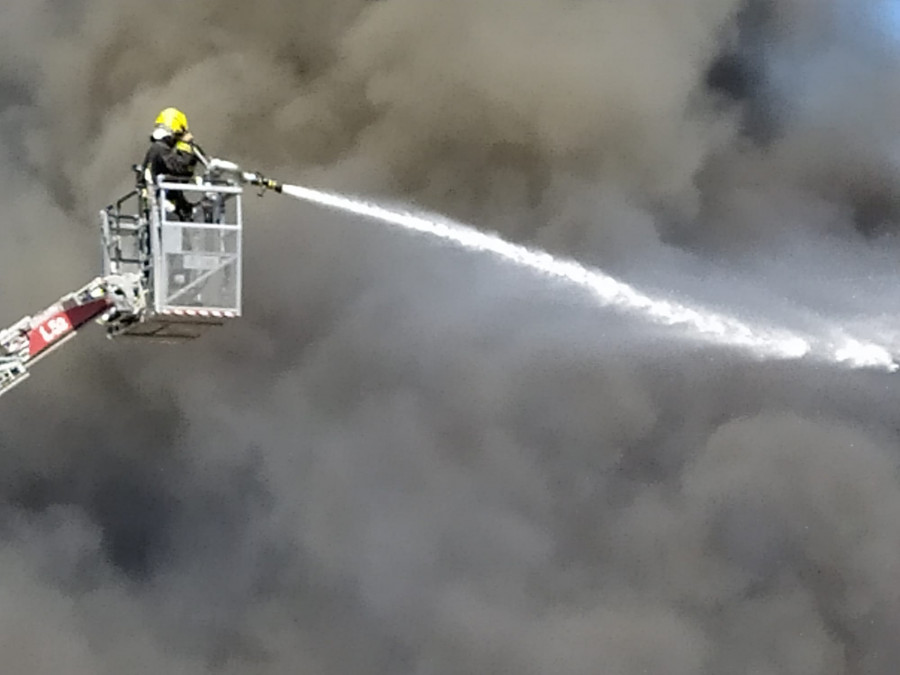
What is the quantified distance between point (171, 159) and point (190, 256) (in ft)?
2.48

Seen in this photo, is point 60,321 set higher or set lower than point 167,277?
lower

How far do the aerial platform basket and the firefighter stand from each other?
36 millimetres

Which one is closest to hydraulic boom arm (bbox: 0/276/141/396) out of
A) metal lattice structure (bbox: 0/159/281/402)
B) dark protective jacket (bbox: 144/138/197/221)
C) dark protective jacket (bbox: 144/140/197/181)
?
metal lattice structure (bbox: 0/159/281/402)

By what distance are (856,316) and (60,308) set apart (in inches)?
380

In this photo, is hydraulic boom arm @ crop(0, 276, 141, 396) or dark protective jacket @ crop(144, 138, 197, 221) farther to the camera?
dark protective jacket @ crop(144, 138, 197, 221)

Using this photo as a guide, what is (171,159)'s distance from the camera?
34.1ft

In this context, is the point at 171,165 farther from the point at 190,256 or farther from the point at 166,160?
the point at 190,256

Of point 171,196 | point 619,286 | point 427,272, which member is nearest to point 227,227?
point 171,196

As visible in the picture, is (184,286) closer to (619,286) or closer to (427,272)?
(619,286)

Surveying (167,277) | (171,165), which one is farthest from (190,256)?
(171,165)

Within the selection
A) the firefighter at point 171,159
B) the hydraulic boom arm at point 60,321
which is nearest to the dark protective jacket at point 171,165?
the firefighter at point 171,159

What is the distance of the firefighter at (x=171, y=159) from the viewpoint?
408 inches

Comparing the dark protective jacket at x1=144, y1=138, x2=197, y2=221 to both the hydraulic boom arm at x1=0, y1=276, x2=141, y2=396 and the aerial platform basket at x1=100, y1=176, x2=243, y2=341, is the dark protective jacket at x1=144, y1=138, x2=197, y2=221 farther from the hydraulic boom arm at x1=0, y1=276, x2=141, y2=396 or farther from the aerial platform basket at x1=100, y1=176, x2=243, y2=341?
the hydraulic boom arm at x1=0, y1=276, x2=141, y2=396

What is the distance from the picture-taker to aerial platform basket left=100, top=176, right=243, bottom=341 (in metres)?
10.1
